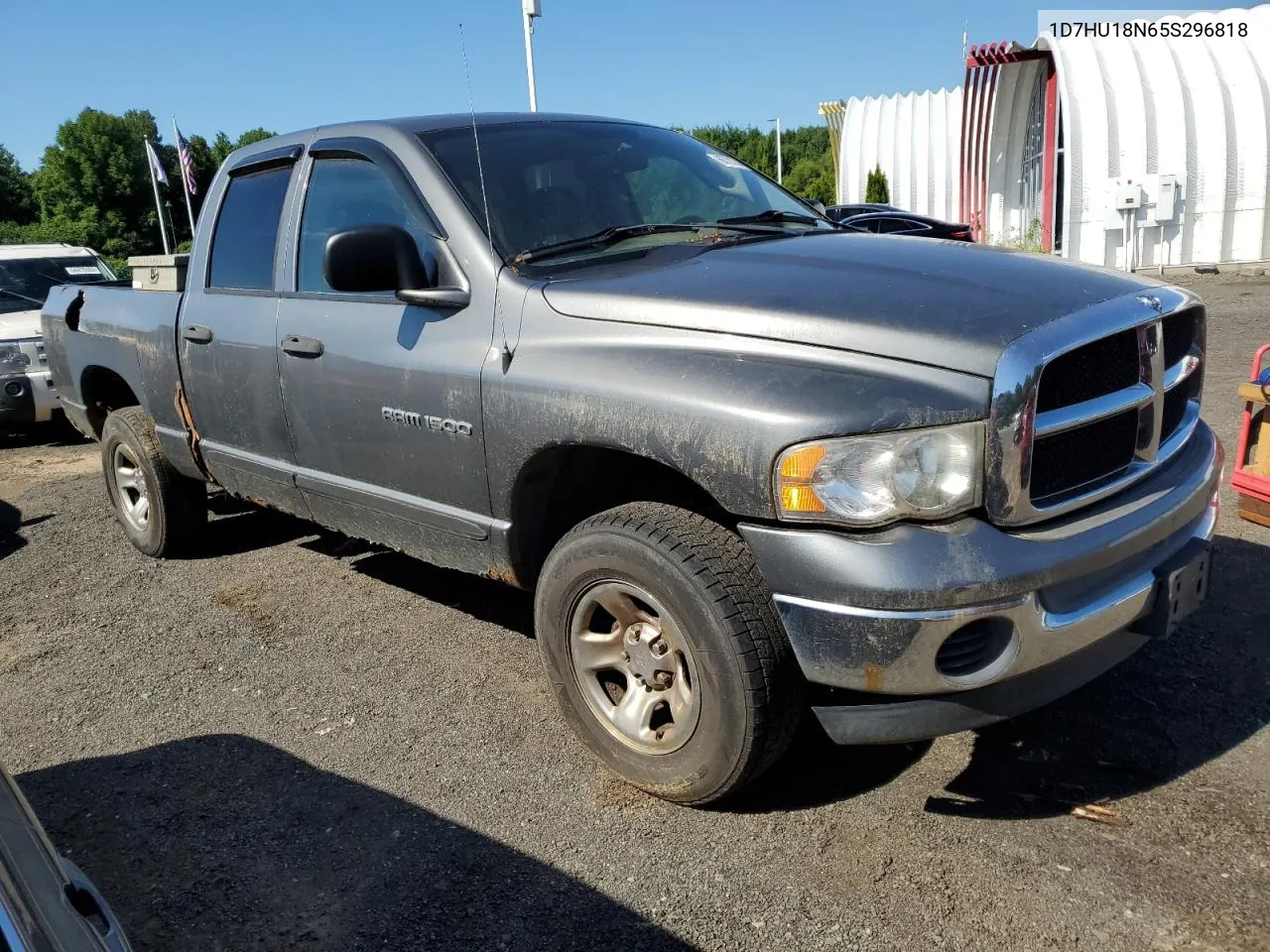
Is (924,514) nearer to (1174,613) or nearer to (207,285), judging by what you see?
(1174,613)

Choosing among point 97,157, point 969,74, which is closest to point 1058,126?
point 969,74

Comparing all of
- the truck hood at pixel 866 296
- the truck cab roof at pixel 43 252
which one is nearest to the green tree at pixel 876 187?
the truck cab roof at pixel 43 252

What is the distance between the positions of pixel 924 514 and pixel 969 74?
72.7ft

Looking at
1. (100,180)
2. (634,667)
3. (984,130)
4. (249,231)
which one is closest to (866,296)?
(634,667)

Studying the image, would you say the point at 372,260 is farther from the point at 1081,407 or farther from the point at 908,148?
the point at 908,148

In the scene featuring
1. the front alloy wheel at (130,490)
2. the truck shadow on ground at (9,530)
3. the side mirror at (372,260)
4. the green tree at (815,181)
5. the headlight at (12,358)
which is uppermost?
the green tree at (815,181)

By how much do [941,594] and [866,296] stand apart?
81 centimetres

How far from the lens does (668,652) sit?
2.77m

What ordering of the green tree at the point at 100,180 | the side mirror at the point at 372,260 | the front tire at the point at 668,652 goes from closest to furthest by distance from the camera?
the front tire at the point at 668,652 < the side mirror at the point at 372,260 < the green tree at the point at 100,180

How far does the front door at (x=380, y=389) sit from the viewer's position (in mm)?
3186

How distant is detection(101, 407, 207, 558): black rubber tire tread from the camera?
16.7 feet

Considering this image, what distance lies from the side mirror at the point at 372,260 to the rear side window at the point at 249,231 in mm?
1107

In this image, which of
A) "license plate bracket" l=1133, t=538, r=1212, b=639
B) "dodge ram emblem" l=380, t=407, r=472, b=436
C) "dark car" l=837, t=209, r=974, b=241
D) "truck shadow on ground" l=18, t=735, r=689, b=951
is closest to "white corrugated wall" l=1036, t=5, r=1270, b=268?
"dark car" l=837, t=209, r=974, b=241

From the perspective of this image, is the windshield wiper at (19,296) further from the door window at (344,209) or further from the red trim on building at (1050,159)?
the red trim on building at (1050,159)
